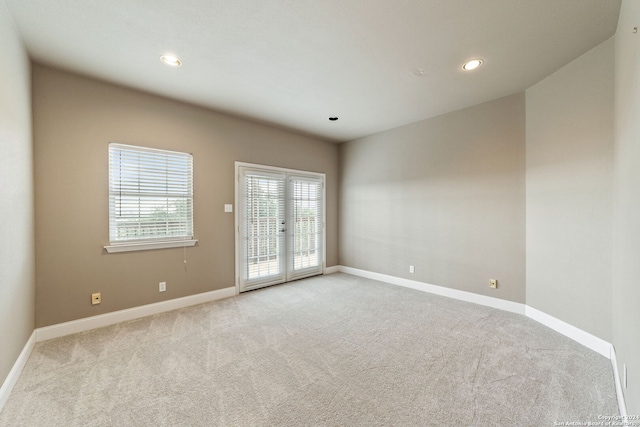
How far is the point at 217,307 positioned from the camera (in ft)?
11.6

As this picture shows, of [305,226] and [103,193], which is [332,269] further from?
[103,193]

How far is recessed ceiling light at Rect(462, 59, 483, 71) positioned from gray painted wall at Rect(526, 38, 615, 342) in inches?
36.6

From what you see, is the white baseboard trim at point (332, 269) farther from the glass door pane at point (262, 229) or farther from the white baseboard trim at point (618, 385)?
the white baseboard trim at point (618, 385)

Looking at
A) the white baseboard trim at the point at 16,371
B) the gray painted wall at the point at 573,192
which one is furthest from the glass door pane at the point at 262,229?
the gray painted wall at the point at 573,192

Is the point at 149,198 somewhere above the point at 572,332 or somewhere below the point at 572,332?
above

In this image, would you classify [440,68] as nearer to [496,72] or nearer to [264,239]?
[496,72]

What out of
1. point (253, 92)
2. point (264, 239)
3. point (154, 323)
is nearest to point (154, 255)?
point (154, 323)

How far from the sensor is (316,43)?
7.55 feet

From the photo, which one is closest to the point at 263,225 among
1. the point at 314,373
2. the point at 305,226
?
the point at 305,226

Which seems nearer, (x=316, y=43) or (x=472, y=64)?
(x=316, y=43)

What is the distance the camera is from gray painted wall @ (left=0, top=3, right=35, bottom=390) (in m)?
1.82

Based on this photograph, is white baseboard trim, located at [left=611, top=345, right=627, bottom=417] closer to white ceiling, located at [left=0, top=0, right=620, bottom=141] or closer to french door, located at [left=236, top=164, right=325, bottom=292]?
white ceiling, located at [left=0, top=0, right=620, bottom=141]

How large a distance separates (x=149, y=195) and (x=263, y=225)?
1.71m

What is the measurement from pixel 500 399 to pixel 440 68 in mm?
2932
